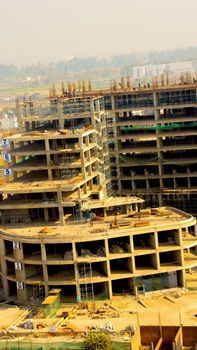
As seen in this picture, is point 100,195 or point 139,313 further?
point 100,195

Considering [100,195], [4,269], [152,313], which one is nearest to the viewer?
[152,313]

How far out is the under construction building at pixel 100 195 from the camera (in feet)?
151

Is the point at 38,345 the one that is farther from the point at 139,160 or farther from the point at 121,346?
the point at 139,160

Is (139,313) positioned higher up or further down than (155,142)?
further down

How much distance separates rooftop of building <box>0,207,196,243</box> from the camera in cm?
4553

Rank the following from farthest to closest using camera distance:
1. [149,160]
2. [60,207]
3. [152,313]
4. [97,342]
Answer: [149,160]
[60,207]
[152,313]
[97,342]

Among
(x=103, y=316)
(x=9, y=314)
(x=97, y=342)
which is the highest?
(x=97, y=342)

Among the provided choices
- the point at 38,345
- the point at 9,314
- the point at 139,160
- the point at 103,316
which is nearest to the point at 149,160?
the point at 139,160

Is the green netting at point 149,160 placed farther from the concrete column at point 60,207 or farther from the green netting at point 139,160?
the concrete column at point 60,207

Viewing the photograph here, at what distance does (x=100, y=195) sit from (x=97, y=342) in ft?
59.5

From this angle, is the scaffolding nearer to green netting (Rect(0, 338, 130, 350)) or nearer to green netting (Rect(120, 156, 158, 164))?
green netting (Rect(0, 338, 130, 350))

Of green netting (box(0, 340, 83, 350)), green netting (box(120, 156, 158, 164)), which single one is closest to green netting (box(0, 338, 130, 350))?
green netting (box(0, 340, 83, 350))

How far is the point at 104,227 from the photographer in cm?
4731

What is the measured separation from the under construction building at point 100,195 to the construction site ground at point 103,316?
1.22 meters
